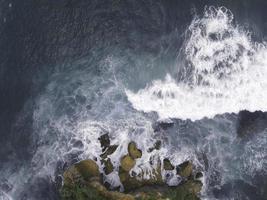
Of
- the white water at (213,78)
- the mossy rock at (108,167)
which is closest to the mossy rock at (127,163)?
the mossy rock at (108,167)

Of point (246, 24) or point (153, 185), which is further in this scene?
point (246, 24)

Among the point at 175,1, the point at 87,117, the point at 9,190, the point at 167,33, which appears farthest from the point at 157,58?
the point at 9,190

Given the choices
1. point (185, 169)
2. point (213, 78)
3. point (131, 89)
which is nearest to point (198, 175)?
point (185, 169)

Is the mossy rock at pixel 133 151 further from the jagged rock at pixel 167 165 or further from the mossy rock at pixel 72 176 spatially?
the mossy rock at pixel 72 176

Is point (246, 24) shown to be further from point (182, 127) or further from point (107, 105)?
point (107, 105)

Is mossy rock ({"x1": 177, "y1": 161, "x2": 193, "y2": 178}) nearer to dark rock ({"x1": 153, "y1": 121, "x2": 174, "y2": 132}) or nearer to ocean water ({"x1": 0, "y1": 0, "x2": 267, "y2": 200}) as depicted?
ocean water ({"x1": 0, "y1": 0, "x2": 267, "y2": 200})
